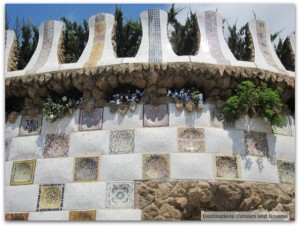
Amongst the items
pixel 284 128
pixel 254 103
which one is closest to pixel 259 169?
pixel 284 128

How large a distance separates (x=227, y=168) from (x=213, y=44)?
1888mm

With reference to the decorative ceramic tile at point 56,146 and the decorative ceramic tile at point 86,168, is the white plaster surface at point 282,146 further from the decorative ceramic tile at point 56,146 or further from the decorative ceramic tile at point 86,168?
the decorative ceramic tile at point 56,146

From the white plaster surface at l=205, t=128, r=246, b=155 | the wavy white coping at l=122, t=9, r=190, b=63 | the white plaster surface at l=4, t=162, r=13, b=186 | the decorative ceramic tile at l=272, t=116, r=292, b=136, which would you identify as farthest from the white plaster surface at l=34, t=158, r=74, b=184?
the decorative ceramic tile at l=272, t=116, r=292, b=136

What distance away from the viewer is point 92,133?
5.98 meters

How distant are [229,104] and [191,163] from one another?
1047mm

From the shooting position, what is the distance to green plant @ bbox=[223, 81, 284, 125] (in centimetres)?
591

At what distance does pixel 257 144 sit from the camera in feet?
19.4

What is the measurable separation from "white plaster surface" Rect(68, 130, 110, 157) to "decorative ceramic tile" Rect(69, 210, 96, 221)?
2.70ft

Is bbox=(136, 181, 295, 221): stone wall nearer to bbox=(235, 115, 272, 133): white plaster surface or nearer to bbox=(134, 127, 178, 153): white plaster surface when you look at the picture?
bbox=(134, 127, 178, 153): white plaster surface

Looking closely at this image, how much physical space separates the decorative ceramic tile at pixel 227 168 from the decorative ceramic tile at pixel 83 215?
1.70 m

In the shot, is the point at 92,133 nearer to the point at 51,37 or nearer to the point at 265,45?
the point at 51,37

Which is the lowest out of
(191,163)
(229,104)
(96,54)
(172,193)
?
(172,193)

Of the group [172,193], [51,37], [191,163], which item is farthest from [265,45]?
[51,37]

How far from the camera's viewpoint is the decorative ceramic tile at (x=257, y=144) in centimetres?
585
